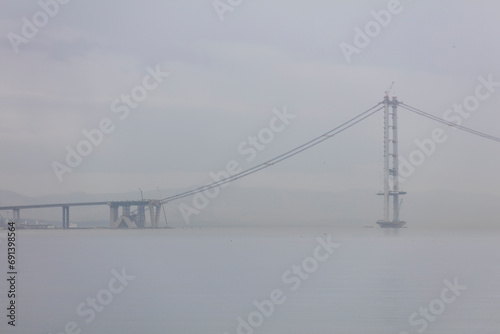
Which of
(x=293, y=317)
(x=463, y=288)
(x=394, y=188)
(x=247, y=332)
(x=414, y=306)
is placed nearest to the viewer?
(x=247, y=332)

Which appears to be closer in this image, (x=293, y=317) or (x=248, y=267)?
(x=293, y=317)

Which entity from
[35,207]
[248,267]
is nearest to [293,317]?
[248,267]

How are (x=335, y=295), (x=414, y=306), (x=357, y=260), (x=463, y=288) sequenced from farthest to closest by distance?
(x=357, y=260), (x=463, y=288), (x=335, y=295), (x=414, y=306)

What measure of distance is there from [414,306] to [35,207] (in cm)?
8100

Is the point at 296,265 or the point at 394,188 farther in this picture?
the point at 394,188

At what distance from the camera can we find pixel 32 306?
20250 mm

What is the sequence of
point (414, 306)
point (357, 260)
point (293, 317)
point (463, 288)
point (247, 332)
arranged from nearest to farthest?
point (247, 332)
point (293, 317)
point (414, 306)
point (463, 288)
point (357, 260)

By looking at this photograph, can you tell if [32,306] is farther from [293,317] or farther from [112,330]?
[293,317]

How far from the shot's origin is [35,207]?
95.1 meters

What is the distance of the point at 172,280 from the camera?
26.5 m

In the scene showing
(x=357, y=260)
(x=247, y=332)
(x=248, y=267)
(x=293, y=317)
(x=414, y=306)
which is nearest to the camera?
(x=247, y=332)

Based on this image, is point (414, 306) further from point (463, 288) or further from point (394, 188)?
point (394, 188)

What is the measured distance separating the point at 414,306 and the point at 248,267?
531 inches

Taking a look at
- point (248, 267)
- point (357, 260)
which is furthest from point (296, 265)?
point (357, 260)
